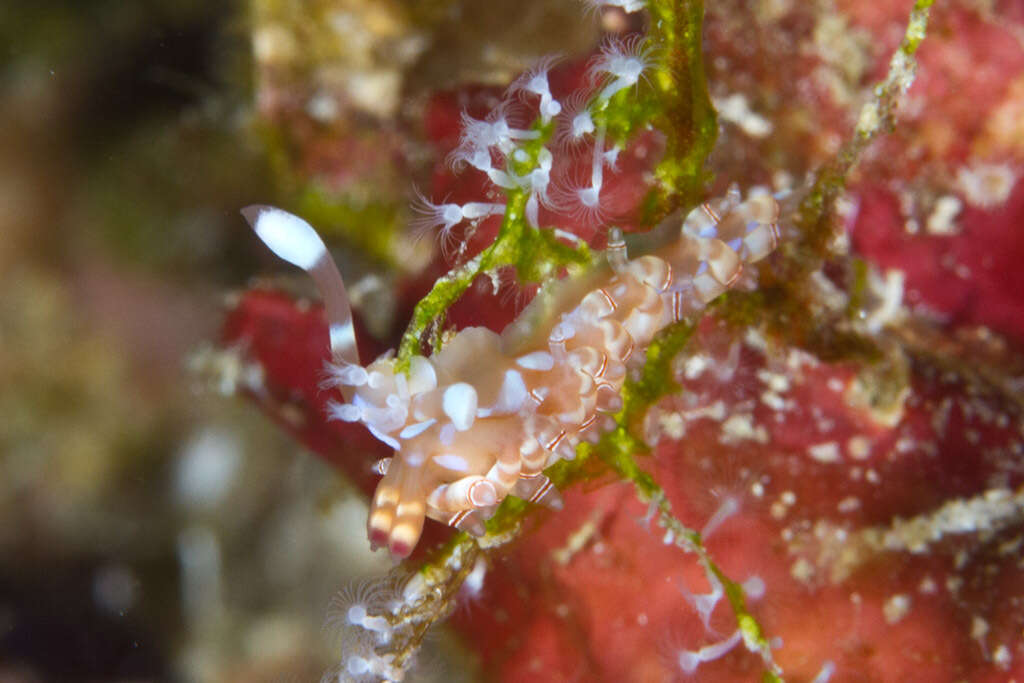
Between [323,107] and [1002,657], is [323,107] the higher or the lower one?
the higher one

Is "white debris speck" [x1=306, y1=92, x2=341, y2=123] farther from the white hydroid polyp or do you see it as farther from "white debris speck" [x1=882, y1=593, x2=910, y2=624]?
"white debris speck" [x1=882, y1=593, x2=910, y2=624]

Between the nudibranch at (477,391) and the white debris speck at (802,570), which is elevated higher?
the nudibranch at (477,391)

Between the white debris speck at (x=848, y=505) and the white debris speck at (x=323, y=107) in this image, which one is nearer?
the white debris speck at (x=848, y=505)

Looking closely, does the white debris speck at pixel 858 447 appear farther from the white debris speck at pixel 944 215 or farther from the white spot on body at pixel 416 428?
the white spot on body at pixel 416 428

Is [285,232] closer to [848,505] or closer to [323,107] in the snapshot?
[848,505]

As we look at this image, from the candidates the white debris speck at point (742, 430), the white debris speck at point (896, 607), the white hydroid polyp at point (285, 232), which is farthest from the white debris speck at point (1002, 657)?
the white hydroid polyp at point (285, 232)

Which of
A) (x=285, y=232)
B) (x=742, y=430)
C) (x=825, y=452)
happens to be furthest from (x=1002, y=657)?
(x=285, y=232)

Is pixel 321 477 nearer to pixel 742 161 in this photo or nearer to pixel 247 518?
pixel 247 518
